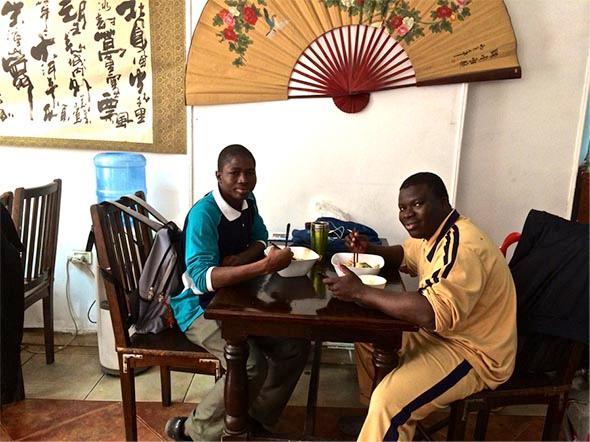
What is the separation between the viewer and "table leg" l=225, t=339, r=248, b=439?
4.76 ft

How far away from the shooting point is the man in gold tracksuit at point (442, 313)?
129 centimetres

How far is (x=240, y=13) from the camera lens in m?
2.25

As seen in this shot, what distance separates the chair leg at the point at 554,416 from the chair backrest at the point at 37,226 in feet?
6.83

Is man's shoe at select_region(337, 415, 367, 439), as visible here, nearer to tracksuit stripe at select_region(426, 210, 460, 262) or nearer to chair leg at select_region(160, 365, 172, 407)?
chair leg at select_region(160, 365, 172, 407)

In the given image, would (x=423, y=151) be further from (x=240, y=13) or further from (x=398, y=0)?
(x=240, y=13)

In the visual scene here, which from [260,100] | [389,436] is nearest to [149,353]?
[389,436]

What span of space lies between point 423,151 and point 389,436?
1.42 m

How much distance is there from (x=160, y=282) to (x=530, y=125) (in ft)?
5.97

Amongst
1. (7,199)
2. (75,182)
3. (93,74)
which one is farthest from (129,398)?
(93,74)

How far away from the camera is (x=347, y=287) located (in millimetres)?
Result: 1332

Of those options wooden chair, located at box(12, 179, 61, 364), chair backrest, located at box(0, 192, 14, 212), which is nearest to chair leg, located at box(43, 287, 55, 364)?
wooden chair, located at box(12, 179, 61, 364)

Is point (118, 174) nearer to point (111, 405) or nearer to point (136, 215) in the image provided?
point (136, 215)

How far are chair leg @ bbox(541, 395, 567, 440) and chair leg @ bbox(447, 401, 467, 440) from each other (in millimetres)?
295

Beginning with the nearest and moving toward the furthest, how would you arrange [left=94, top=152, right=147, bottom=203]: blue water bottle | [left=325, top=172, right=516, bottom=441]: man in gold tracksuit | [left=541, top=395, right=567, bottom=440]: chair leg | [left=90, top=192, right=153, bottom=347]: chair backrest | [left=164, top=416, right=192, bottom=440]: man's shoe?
[left=325, top=172, right=516, bottom=441]: man in gold tracksuit
[left=541, top=395, right=567, bottom=440]: chair leg
[left=90, top=192, right=153, bottom=347]: chair backrest
[left=164, top=416, right=192, bottom=440]: man's shoe
[left=94, top=152, right=147, bottom=203]: blue water bottle
